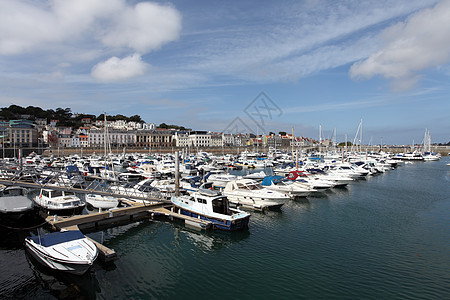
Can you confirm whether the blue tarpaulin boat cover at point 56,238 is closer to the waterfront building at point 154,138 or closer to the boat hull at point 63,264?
A: the boat hull at point 63,264

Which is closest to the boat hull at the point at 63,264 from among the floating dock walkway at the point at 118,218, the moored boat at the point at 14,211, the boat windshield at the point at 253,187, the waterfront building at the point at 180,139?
the floating dock walkway at the point at 118,218

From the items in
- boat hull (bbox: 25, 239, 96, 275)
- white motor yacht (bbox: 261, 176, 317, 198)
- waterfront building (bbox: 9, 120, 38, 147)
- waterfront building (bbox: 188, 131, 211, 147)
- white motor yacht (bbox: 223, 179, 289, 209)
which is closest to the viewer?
boat hull (bbox: 25, 239, 96, 275)

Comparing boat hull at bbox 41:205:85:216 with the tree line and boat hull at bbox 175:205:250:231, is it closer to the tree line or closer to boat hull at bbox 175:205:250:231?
boat hull at bbox 175:205:250:231

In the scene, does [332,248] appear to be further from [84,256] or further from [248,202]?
[84,256]

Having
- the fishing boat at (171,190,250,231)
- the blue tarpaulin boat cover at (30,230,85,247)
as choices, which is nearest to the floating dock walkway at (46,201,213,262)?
the fishing boat at (171,190,250,231)

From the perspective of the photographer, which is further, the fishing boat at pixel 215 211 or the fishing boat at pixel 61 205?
the fishing boat at pixel 61 205

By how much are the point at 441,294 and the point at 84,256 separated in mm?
14153

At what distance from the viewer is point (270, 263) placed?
13.2 meters

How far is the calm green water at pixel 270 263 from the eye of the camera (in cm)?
1080

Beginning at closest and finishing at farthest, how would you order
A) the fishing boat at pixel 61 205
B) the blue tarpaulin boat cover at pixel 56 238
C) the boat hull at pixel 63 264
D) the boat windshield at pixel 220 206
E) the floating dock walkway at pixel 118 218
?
the boat hull at pixel 63 264 < the blue tarpaulin boat cover at pixel 56 238 < the floating dock walkway at pixel 118 218 < the boat windshield at pixel 220 206 < the fishing boat at pixel 61 205

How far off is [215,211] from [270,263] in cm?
578

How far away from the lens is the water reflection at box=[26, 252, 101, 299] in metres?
10.5

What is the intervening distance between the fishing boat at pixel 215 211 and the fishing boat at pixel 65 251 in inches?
302

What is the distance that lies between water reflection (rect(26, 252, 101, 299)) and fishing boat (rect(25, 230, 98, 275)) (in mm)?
467
